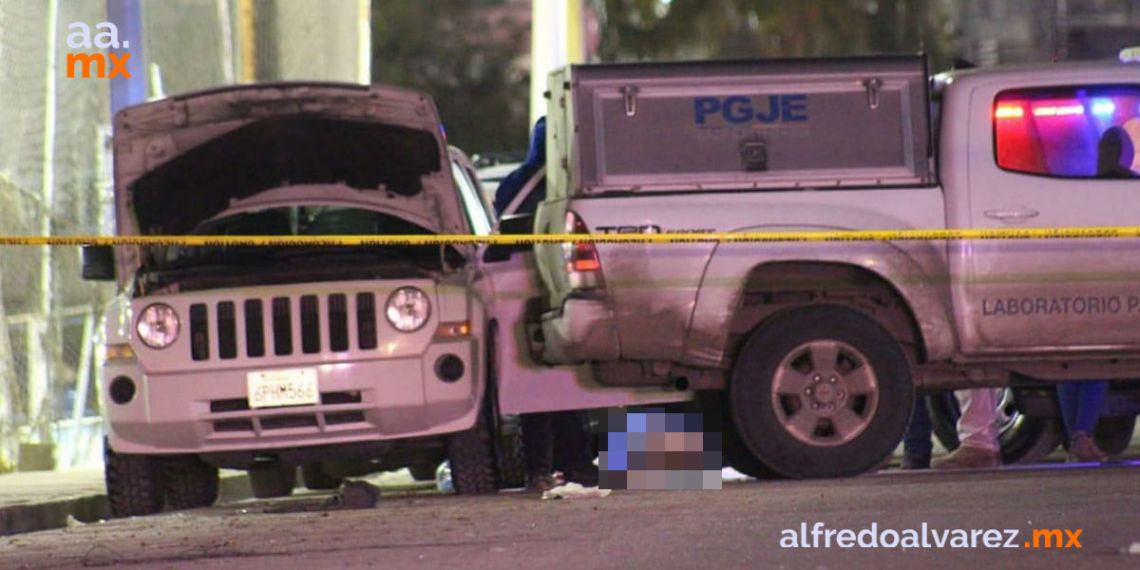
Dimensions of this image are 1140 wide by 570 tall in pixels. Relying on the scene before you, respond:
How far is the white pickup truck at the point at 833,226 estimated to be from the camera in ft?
34.8

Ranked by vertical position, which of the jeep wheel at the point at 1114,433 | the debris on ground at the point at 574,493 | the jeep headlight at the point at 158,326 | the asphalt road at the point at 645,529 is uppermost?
the jeep headlight at the point at 158,326

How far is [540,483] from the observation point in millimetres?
11484

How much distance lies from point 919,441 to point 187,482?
445 cm

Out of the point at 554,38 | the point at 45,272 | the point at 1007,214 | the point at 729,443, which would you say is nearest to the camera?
the point at 1007,214

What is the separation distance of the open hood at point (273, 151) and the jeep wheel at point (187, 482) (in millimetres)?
1221

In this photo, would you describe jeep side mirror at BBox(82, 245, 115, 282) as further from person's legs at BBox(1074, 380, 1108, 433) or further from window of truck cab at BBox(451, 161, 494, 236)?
person's legs at BBox(1074, 380, 1108, 433)

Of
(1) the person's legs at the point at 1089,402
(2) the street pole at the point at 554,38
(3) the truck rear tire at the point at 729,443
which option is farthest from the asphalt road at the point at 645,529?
(2) the street pole at the point at 554,38

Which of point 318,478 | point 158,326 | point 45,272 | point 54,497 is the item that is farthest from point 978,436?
point 45,272

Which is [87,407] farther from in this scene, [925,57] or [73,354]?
[925,57]

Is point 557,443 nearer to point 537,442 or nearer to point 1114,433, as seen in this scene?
point 537,442

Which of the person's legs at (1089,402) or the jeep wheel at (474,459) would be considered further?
the person's legs at (1089,402)

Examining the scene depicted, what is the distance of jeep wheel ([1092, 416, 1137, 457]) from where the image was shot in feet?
42.5

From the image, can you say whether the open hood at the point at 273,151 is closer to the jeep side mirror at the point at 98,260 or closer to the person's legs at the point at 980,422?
the jeep side mirror at the point at 98,260

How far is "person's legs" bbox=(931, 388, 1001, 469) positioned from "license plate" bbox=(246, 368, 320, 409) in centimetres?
414
